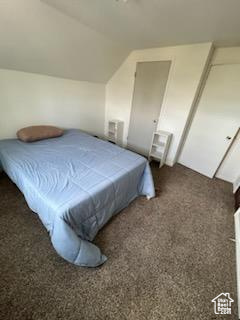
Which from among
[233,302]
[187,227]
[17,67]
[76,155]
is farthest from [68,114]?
[233,302]

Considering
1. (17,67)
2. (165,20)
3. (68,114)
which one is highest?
(165,20)

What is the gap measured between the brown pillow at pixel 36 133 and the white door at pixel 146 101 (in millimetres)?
1750

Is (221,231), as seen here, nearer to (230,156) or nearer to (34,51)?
(230,156)

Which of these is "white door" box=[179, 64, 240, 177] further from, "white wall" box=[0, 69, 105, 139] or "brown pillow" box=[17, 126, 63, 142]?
"brown pillow" box=[17, 126, 63, 142]

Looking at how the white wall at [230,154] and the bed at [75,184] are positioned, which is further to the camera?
the white wall at [230,154]

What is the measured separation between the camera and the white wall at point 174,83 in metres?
2.26

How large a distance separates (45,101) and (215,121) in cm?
305

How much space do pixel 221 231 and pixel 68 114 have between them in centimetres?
319

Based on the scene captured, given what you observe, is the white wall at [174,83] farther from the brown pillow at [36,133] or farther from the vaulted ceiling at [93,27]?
the brown pillow at [36,133]

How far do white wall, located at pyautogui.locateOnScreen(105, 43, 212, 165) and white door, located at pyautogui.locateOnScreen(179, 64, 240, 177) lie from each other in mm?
303

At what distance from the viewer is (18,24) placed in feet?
5.13

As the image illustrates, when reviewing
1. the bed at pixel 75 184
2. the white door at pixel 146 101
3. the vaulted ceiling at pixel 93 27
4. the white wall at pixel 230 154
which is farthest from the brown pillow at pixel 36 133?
the white wall at pixel 230 154

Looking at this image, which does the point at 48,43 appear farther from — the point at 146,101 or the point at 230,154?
the point at 230,154

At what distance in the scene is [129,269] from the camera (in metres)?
1.23
